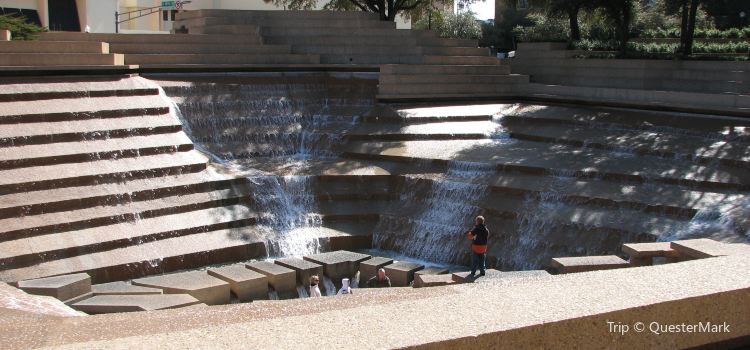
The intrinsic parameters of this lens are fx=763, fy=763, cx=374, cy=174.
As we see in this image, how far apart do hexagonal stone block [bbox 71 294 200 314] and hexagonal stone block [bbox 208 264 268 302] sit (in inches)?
47.7

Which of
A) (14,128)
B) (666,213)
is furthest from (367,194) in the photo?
(14,128)

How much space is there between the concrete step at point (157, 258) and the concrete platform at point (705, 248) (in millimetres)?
8041

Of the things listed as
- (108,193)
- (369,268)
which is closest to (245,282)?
(369,268)

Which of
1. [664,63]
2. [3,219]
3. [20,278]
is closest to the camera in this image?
[20,278]

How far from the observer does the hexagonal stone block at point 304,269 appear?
490 inches

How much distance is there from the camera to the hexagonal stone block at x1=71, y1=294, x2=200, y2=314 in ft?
32.1

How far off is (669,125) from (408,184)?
621 centimetres

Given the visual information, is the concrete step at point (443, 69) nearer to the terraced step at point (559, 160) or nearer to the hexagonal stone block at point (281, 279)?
the terraced step at point (559, 160)

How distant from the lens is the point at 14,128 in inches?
581

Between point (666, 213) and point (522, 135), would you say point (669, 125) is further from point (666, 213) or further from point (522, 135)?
point (666, 213)

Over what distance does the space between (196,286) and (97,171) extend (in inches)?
179

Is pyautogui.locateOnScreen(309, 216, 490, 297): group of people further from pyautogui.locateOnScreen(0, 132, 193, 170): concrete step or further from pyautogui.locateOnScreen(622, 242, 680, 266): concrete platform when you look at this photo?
pyautogui.locateOnScreen(0, 132, 193, 170): concrete step

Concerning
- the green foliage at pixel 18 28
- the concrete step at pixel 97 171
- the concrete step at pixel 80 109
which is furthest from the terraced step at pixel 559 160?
the green foliage at pixel 18 28

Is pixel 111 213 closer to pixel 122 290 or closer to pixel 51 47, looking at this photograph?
pixel 122 290
